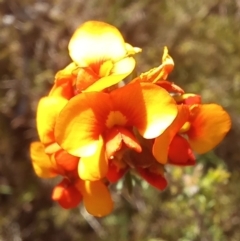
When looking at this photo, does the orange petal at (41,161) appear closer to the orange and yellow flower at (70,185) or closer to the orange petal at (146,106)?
the orange and yellow flower at (70,185)

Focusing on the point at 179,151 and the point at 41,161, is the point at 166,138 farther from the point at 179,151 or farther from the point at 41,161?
the point at 41,161

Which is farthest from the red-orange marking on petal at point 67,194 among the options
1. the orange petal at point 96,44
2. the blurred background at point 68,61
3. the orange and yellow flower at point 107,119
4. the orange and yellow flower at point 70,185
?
the blurred background at point 68,61

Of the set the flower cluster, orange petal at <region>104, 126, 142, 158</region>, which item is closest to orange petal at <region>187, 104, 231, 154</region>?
the flower cluster

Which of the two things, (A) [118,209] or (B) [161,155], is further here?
(A) [118,209]

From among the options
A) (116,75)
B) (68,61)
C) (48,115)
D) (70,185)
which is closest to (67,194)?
(70,185)

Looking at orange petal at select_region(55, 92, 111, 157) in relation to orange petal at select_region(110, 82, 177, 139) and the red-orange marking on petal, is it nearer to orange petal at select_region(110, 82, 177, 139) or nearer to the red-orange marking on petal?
orange petal at select_region(110, 82, 177, 139)

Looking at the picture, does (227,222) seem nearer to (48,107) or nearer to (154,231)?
(154,231)

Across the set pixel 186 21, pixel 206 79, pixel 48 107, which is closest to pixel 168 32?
pixel 186 21
